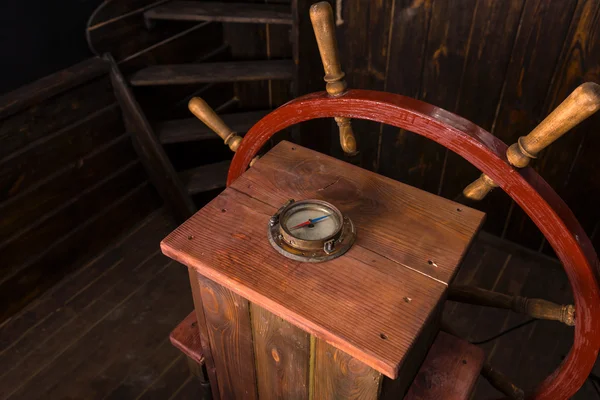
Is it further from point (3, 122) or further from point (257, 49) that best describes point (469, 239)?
point (257, 49)

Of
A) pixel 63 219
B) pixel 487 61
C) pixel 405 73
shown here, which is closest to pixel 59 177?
pixel 63 219

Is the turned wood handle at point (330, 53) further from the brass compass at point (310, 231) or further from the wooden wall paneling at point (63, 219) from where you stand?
the wooden wall paneling at point (63, 219)

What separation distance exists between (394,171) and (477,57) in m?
0.75

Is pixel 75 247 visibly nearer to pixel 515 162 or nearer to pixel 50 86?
pixel 50 86

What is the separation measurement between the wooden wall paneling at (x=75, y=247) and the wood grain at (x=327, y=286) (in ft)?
4.83

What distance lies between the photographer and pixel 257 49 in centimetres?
279

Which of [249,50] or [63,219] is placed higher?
[249,50]

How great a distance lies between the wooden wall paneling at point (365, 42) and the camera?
2367 millimetres

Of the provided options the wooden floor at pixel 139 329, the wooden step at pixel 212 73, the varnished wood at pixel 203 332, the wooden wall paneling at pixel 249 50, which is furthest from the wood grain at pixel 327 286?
the wooden wall paneling at pixel 249 50

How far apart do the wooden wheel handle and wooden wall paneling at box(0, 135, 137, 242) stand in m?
1.82

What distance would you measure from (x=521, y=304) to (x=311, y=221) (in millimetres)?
559

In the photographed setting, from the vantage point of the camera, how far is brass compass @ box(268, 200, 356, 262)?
3.56 ft

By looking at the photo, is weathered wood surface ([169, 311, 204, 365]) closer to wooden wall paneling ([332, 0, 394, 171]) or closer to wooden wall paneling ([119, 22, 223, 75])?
wooden wall paneling ([119, 22, 223, 75])

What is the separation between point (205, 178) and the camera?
8.41ft
